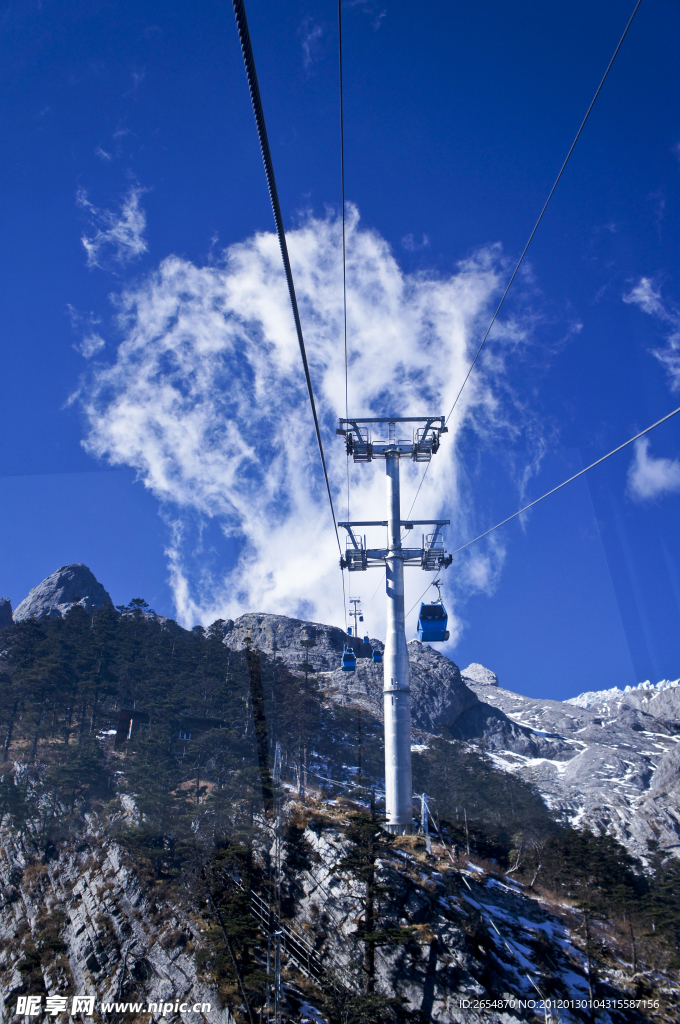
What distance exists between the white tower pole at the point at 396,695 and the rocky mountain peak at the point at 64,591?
11152 cm

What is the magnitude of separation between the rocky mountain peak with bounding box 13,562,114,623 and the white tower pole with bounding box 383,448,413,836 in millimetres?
111515

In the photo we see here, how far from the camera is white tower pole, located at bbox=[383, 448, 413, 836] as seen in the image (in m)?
18.4

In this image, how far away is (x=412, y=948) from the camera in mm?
15219

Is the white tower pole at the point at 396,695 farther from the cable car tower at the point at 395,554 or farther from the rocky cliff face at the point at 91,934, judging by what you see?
the rocky cliff face at the point at 91,934

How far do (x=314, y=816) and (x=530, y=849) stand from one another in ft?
48.8

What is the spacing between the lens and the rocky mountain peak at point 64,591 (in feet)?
396

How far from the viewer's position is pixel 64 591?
4953 inches

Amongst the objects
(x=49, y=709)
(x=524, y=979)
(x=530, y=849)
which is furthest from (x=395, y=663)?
(x=49, y=709)

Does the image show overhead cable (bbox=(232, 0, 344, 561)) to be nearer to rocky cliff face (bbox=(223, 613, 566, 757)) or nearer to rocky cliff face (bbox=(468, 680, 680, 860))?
rocky cliff face (bbox=(468, 680, 680, 860))

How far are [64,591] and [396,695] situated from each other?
127 metres

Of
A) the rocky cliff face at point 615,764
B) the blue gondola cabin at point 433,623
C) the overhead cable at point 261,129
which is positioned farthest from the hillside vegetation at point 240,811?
the overhead cable at point 261,129

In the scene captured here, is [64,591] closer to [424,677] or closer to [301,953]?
[424,677]

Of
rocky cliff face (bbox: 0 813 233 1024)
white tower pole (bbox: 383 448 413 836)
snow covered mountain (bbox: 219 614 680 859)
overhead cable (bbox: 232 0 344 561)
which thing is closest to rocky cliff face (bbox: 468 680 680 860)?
snow covered mountain (bbox: 219 614 680 859)

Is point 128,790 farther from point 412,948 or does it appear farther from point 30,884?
point 412,948
